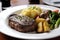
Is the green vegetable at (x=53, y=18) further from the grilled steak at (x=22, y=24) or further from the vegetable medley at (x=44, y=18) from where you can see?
the grilled steak at (x=22, y=24)

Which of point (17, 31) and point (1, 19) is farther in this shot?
point (1, 19)

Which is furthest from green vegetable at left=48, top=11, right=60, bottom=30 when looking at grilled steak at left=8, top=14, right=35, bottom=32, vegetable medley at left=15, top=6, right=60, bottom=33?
grilled steak at left=8, top=14, right=35, bottom=32

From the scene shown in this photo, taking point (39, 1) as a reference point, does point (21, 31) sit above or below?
below

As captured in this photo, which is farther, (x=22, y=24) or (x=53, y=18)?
(x=53, y=18)

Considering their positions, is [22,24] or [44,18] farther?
[44,18]

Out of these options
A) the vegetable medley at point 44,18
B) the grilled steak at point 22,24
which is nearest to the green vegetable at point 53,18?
the vegetable medley at point 44,18

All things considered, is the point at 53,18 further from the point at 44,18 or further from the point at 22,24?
the point at 22,24

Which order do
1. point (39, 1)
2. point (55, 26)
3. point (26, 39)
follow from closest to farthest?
point (26, 39) < point (55, 26) < point (39, 1)

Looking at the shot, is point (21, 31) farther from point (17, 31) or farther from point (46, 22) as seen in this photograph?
point (46, 22)

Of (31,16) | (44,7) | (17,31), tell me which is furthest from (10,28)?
(44,7)

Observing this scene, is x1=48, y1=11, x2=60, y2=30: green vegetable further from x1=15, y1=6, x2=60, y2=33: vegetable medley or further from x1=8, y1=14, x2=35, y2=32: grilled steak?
x1=8, y1=14, x2=35, y2=32: grilled steak

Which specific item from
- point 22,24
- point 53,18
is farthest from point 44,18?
point 22,24
